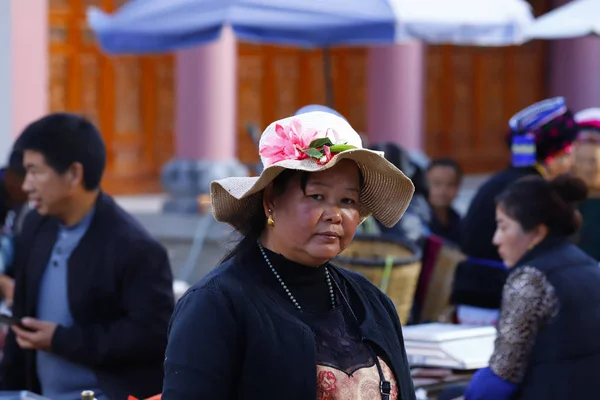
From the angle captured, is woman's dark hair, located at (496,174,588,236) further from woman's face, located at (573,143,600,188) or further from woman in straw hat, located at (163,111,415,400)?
woman's face, located at (573,143,600,188)

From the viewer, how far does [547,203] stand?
4117mm

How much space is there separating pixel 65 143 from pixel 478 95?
39.4 ft

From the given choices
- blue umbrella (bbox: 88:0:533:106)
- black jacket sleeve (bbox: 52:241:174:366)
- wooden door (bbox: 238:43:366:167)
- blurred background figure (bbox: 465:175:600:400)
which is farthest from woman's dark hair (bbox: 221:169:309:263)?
wooden door (bbox: 238:43:366:167)

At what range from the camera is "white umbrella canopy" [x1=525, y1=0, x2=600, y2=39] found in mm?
6586

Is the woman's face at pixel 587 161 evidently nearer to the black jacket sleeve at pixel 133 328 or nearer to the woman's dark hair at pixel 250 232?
the black jacket sleeve at pixel 133 328

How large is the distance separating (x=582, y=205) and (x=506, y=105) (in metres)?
9.47

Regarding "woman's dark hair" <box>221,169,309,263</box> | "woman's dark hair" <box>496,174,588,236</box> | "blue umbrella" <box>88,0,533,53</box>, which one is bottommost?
"woman's dark hair" <box>496,174,588,236</box>

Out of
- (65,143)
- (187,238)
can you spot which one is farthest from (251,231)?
(187,238)

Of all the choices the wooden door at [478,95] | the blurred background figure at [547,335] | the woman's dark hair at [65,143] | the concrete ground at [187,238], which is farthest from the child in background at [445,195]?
the wooden door at [478,95]

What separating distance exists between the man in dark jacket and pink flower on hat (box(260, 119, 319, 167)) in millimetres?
1347

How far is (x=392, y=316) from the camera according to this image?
8.47 feet

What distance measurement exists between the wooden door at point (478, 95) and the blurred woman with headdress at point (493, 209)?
9.16m

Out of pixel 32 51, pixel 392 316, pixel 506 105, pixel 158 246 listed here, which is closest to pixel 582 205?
pixel 158 246

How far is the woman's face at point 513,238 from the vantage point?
13.4ft
